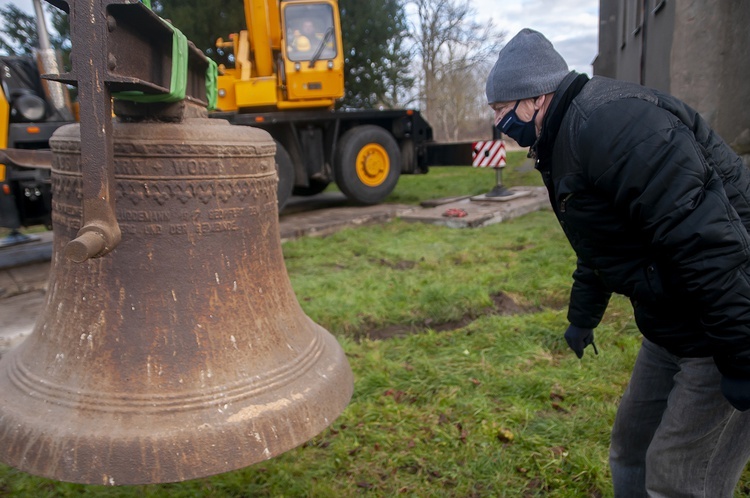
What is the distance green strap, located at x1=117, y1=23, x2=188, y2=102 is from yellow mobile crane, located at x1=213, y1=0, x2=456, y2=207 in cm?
662

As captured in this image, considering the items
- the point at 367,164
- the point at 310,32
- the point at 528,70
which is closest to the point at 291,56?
the point at 310,32

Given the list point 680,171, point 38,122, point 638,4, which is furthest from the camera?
point 638,4

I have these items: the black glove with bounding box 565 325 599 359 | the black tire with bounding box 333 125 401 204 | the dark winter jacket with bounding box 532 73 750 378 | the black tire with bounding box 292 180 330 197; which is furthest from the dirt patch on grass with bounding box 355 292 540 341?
the black tire with bounding box 292 180 330 197

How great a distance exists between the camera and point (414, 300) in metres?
4.69

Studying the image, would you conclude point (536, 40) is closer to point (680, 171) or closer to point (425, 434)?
point (680, 171)

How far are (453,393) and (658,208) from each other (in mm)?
1988

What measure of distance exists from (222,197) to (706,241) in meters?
1.16

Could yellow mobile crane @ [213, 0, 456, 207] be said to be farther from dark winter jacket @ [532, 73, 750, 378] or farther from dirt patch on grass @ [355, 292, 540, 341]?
A: dark winter jacket @ [532, 73, 750, 378]

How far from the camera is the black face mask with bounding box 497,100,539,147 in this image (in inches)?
70.6

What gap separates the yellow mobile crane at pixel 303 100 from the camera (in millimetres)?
8453

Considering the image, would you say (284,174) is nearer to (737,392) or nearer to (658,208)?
(658,208)

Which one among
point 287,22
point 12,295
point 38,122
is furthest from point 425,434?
point 287,22

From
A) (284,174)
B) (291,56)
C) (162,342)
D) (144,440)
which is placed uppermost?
(291,56)

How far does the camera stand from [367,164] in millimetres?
9445
